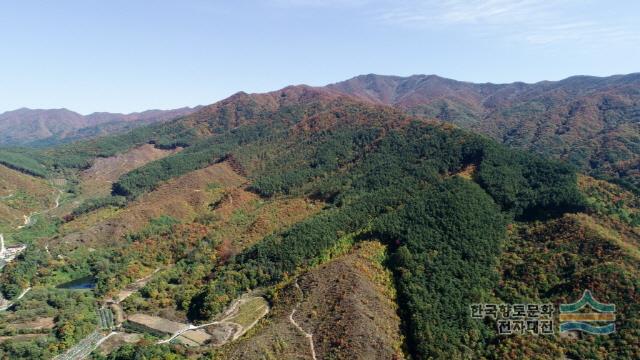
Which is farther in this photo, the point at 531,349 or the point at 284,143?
the point at 284,143

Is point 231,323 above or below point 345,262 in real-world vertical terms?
below

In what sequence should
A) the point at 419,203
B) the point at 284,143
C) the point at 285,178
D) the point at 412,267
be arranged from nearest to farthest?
the point at 412,267 → the point at 419,203 → the point at 285,178 → the point at 284,143

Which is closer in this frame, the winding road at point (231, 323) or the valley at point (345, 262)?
the valley at point (345, 262)

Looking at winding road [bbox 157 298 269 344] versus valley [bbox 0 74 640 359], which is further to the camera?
winding road [bbox 157 298 269 344]

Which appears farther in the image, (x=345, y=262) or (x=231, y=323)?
(x=345, y=262)

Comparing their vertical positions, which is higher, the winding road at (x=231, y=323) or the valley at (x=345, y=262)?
the valley at (x=345, y=262)

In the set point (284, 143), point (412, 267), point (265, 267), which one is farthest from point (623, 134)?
point (265, 267)

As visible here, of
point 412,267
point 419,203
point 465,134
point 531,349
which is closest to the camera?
point 531,349

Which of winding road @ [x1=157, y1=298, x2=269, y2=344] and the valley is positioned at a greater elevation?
the valley

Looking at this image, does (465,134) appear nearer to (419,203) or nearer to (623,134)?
(419,203)

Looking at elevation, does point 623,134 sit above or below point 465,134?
below

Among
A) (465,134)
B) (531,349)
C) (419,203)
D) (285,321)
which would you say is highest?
(465,134)
